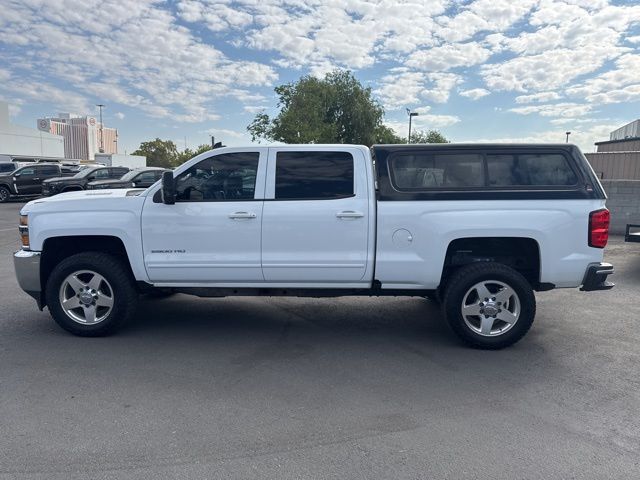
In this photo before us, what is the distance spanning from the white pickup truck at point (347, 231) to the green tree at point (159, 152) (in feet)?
322

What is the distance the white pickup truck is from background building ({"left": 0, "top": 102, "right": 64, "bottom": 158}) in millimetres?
56229

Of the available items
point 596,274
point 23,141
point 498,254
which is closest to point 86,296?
point 498,254

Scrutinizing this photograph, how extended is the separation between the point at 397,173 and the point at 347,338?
179 centimetres

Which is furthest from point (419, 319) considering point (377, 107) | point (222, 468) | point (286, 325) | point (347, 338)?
point (377, 107)

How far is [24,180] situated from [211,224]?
72.8 feet

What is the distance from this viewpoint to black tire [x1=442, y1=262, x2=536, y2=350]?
4.56m

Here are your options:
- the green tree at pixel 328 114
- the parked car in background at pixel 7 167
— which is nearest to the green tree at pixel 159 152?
the green tree at pixel 328 114

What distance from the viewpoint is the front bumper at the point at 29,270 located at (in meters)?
4.88

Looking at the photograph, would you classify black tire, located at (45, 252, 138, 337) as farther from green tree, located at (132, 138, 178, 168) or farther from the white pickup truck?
green tree, located at (132, 138, 178, 168)

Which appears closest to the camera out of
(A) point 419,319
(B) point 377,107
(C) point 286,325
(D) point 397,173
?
(D) point 397,173

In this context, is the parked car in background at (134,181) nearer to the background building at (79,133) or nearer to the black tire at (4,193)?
the black tire at (4,193)

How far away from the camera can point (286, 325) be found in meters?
5.40

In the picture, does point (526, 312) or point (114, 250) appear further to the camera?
point (114, 250)

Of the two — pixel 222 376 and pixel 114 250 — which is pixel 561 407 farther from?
pixel 114 250
